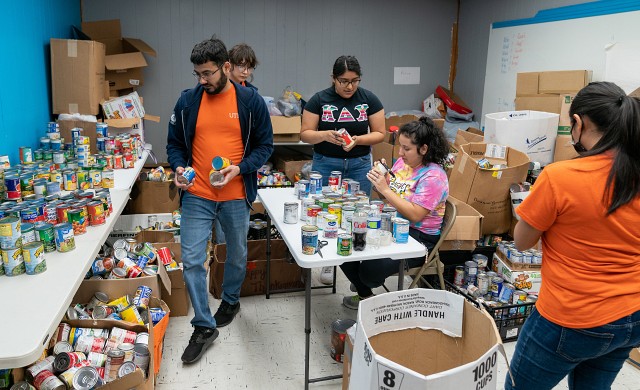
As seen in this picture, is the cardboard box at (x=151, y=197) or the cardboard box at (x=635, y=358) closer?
the cardboard box at (x=635, y=358)

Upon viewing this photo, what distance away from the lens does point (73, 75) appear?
12.2 feet

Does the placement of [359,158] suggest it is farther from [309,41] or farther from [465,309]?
[309,41]

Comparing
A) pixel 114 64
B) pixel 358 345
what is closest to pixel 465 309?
pixel 358 345

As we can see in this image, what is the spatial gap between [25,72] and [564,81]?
13.3ft

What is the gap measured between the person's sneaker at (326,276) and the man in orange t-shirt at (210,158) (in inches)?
40.3

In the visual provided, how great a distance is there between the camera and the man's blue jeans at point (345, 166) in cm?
327

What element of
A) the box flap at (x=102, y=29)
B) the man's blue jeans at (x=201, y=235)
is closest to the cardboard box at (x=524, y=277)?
the man's blue jeans at (x=201, y=235)

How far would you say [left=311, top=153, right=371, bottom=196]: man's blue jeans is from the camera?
10.7ft

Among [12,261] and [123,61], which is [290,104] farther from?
[12,261]

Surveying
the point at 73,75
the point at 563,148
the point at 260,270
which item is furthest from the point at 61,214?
the point at 563,148

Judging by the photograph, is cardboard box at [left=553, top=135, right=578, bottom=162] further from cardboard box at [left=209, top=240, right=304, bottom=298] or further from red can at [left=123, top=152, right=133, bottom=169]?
red can at [left=123, top=152, right=133, bottom=169]

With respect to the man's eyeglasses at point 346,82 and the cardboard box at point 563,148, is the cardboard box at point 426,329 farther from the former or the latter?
the cardboard box at point 563,148

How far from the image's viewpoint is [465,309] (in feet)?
5.07

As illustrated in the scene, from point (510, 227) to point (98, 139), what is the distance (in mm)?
3098
